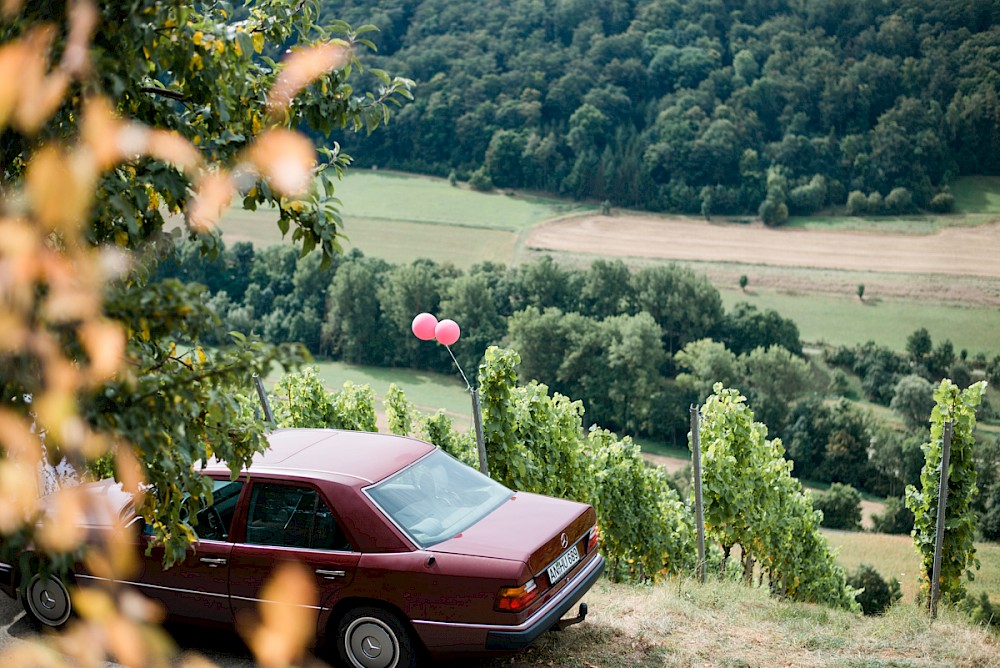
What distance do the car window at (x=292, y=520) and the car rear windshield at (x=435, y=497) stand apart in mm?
355

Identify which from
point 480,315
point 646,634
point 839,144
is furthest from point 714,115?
point 646,634

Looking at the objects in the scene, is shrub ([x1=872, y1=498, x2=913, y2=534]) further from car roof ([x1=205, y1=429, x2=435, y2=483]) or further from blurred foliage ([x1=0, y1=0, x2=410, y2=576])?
blurred foliage ([x1=0, y1=0, x2=410, y2=576])

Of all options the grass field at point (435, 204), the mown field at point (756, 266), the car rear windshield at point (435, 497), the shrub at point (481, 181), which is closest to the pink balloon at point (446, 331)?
the car rear windshield at point (435, 497)

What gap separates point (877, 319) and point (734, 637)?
81.2 meters

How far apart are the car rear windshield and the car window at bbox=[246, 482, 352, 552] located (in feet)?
1.16

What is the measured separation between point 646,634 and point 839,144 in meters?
109

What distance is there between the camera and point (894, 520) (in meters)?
49.4

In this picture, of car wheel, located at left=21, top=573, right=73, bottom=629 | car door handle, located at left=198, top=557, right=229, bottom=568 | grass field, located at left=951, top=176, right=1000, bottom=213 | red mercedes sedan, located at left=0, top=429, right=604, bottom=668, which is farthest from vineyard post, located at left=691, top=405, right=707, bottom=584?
grass field, located at left=951, top=176, right=1000, bottom=213

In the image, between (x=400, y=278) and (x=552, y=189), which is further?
(x=552, y=189)

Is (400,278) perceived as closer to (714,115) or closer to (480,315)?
(480,315)

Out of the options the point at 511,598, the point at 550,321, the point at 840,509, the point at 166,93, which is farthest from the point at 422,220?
the point at 166,93

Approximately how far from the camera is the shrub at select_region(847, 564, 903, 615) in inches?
1203

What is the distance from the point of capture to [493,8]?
11900cm

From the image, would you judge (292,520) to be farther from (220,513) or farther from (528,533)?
(528,533)
